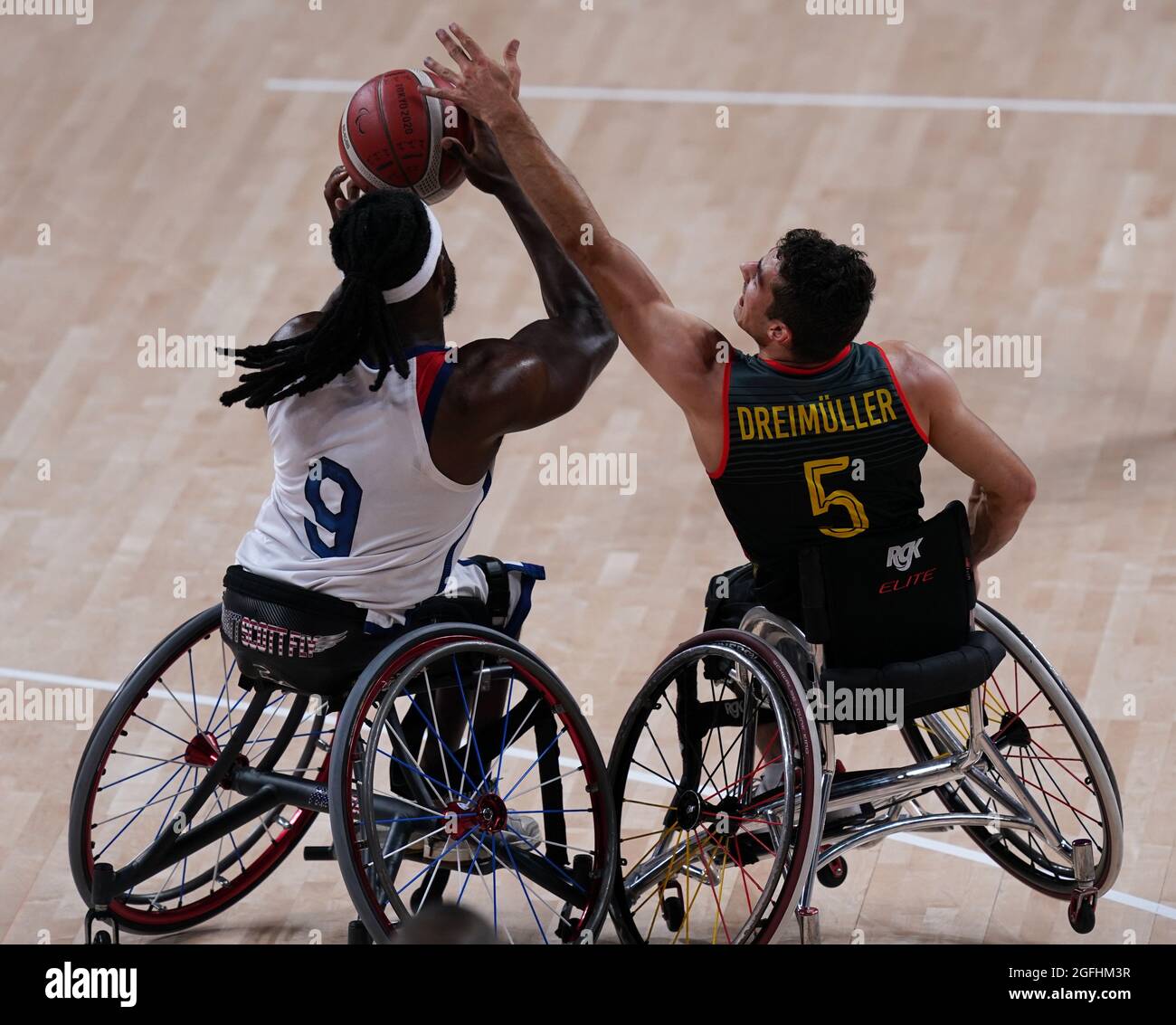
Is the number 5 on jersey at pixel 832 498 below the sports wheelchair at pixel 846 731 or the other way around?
the other way around

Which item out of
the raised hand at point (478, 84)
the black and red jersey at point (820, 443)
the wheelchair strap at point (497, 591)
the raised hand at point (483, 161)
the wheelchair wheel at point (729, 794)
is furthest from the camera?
the raised hand at point (483, 161)

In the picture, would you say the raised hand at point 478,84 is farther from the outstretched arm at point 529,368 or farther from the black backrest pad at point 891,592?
the black backrest pad at point 891,592

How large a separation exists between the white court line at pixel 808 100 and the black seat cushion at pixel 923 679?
5.38 metres

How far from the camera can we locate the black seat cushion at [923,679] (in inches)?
144

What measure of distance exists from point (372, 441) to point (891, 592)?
1046mm

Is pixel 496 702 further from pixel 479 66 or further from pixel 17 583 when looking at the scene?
pixel 17 583

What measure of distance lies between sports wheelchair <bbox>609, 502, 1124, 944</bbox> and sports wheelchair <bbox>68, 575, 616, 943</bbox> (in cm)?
18

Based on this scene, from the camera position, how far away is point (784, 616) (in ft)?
12.6

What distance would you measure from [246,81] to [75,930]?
550 cm

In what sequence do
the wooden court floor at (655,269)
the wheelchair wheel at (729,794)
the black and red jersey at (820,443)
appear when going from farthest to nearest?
1. the wooden court floor at (655,269)
2. the black and red jersey at (820,443)
3. the wheelchair wheel at (729,794)

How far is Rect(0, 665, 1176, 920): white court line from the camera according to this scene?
4.39 m

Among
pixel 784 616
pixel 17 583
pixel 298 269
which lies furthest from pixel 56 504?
pixel 784 616

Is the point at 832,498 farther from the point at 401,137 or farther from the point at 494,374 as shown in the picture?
the point at 401,137

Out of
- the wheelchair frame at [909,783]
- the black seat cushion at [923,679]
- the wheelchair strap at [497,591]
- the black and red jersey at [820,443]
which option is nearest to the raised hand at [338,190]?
the wheelchair strap at [497,591]
